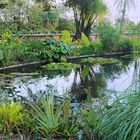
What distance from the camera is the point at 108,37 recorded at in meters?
15.0

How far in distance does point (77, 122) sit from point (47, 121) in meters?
0.33

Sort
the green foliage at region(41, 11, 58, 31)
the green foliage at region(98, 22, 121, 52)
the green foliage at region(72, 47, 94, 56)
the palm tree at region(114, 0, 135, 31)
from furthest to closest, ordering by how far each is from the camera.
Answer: the palm tree at region(114, 0, 135, 31) → the green foliage at region(41, 11, 58, 31) → the green foliage at region(98, 22, 121, 52) → the green foliage at region(72, 47, 94, 56)

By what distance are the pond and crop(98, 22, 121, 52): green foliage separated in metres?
3.84

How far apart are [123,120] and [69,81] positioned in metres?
5.65

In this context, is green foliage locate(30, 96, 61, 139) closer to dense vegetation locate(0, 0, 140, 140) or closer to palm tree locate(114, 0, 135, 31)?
dense vegetation locate(0, 0, 140, 140)

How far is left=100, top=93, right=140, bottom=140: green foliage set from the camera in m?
2.63

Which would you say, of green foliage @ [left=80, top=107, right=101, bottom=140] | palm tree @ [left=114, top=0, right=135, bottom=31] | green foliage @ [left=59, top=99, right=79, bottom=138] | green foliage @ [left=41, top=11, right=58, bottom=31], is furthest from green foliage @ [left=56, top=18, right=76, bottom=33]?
green foliage @ [left=80, top=107, right=101, bottom=140]

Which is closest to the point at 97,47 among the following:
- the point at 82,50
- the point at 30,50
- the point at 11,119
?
the point at 82,50

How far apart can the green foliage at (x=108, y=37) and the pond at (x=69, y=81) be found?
12.6ft

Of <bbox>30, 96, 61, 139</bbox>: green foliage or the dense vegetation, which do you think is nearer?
the dense vegetation

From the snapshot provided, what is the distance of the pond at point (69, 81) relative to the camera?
21.5 feet

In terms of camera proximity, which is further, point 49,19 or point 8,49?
point 49,19

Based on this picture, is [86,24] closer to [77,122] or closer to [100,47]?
[100,47]

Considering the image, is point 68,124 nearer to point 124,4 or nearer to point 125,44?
point 125,44
